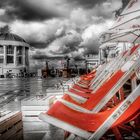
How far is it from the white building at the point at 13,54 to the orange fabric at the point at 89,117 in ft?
317

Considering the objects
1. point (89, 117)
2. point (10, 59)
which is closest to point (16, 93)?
point (89, 117)

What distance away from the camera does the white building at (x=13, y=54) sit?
332 ft

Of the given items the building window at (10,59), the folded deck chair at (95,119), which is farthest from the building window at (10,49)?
the folded deck chair at (95,119)

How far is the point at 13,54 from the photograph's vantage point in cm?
10650

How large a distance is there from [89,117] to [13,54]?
104611mm

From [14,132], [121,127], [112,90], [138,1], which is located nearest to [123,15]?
[138,1]

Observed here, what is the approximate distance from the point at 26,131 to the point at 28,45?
110 meters

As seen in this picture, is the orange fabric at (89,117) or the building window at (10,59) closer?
the orange fabric at (89,117)

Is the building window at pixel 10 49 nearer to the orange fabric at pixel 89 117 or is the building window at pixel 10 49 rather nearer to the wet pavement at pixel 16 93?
the wet pavement at pixel 16 93

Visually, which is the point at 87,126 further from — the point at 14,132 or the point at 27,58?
the point at 27,58

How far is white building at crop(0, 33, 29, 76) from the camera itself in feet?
332

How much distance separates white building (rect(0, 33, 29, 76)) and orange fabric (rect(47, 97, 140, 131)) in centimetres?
9657

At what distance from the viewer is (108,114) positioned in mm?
3881

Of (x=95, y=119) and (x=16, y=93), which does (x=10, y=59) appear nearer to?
(x=16, y=93)
